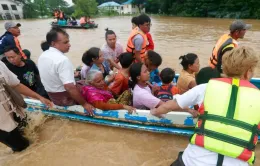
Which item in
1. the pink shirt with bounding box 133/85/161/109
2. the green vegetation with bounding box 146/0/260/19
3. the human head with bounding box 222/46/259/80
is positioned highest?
the human head with bounding box 222/46/259/80

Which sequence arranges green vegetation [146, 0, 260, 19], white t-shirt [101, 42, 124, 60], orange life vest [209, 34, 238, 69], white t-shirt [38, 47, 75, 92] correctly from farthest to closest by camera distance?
green vegetation [146, 0, 260, 19] < white t-shirt [101, 42, 124, 60] < orange life vest [209, 34, 238, 69] < white t-shirt [38, 47, 75, 92]

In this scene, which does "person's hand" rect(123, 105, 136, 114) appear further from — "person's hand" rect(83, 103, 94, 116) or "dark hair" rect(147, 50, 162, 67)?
"dark hair" rect(147, 50, 162, 67)

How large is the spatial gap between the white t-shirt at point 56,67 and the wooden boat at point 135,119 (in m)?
0.58

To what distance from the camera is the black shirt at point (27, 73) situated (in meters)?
3.31

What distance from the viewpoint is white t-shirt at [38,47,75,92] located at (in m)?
2.54

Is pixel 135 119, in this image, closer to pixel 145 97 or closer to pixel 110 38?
pixel 145 97

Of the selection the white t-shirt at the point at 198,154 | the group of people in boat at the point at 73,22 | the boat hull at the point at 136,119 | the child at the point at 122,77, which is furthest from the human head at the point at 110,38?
the group of people in boat at the point at 73,22

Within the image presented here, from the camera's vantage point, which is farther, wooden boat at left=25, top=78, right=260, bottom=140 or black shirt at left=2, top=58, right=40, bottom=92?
black shirt at left=2, top=58, right=40, bottom=92

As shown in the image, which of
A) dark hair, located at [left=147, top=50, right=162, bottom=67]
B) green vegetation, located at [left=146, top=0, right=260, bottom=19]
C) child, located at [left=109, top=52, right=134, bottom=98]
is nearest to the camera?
child, located at [left=109, top=52, right=134, bottom=98]

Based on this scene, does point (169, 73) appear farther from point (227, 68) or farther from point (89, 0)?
point (89, 0)

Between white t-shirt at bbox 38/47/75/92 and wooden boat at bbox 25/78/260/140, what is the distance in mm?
576

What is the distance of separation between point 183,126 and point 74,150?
1345 mm

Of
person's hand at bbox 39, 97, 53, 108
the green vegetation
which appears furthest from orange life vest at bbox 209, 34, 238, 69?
the green vegetation

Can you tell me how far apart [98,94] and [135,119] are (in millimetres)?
557
